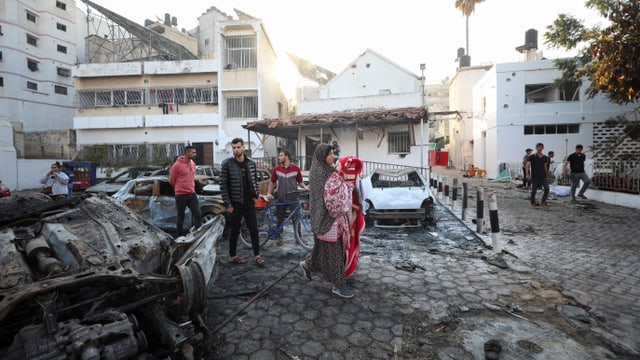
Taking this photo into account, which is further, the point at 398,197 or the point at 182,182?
the point at 398,197

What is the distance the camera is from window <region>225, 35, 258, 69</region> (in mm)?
19875

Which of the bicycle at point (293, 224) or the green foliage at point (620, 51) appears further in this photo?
the green foliage at point (620, 51)

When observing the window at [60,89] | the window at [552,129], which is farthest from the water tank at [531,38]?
the window at [60,89]

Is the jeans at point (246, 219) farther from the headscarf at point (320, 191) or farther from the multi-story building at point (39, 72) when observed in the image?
the multi-story building at point (39, 72)

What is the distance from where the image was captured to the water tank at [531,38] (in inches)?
898

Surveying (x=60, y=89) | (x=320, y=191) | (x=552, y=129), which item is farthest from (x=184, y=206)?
(x=60, y=89)

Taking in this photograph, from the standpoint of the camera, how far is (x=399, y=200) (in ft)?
22.9

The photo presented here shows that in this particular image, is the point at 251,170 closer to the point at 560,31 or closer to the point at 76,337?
the point at 76,337

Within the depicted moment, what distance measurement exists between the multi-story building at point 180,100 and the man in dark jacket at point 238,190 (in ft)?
46.6

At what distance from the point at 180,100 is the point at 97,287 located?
→ 2106 cm

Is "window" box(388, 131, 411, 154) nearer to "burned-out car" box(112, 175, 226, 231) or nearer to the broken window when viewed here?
"burned-out car" box(112, 175, 226, 231)

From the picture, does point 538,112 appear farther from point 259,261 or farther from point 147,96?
point 147,96

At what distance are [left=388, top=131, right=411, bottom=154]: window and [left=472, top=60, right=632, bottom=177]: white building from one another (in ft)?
24.9

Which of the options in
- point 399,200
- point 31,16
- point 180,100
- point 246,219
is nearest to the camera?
point 246,219
